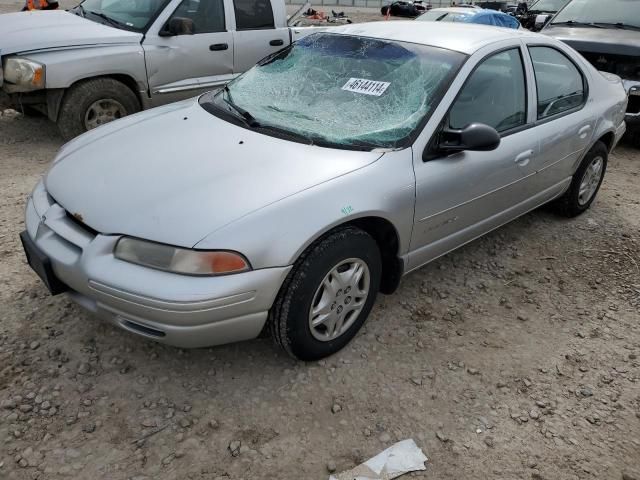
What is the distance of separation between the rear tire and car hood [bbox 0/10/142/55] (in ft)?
13.6

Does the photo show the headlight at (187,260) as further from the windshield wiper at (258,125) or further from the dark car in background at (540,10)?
the dark car in background at (540,10)

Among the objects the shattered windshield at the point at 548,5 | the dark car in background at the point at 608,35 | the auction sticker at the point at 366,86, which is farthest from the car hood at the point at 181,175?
the shattered windshield at the point at 548,5

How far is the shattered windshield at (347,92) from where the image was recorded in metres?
2.85

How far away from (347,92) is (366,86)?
0.11 metres

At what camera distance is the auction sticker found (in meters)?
3.04

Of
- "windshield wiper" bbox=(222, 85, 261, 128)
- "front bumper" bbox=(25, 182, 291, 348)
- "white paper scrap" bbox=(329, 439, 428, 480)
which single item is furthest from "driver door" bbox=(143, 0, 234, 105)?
"white paper scrap" bbox=(329, 439, 428, 480)

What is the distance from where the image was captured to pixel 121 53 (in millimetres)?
5172

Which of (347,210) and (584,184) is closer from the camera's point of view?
(347,210)

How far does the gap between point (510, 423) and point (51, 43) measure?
4.87 metres

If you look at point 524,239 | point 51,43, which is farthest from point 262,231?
point 51,43

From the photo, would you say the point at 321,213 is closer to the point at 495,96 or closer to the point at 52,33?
the point at 495,96

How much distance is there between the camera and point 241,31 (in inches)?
234

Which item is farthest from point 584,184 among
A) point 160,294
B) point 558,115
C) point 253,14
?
point 253,14

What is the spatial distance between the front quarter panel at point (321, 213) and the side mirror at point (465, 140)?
195mm
